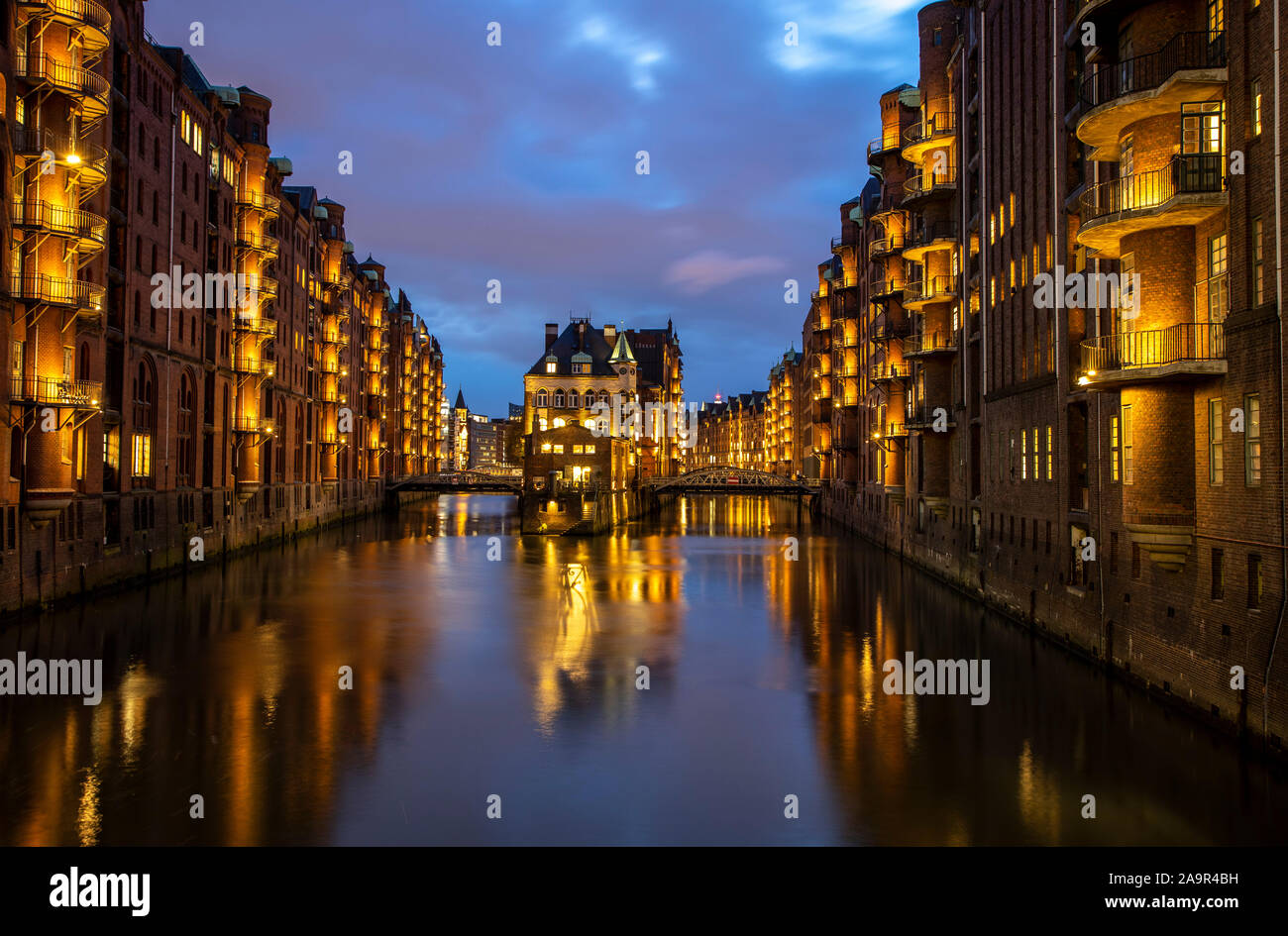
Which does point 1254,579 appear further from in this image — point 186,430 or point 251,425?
point 251,425

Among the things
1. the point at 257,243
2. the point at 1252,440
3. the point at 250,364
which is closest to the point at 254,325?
the point at 250,364

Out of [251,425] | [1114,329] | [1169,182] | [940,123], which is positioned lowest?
[251,425]

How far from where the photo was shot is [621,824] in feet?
51.6

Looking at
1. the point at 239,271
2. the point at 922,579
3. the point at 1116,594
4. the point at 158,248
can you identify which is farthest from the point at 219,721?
the point at 239,271

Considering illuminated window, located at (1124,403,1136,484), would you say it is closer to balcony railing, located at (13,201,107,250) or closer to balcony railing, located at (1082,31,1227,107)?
balcony railing, located at (1082,31,1227,107)

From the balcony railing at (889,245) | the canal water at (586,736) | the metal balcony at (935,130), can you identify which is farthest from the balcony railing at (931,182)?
the canal water at (586,736)

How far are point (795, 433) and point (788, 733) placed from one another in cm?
13437

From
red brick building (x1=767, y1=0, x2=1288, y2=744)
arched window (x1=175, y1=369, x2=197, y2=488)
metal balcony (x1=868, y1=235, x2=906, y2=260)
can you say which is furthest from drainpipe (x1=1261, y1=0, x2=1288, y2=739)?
arched window (x1=175, y1=369, x2=197, y2=488)

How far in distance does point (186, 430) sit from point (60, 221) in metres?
18.3

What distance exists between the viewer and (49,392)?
32.3 metres

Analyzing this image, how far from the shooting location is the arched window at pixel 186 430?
4853cm

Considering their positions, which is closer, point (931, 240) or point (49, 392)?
point (49, 392)
